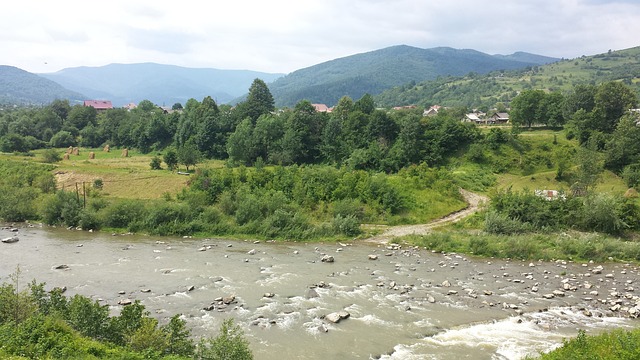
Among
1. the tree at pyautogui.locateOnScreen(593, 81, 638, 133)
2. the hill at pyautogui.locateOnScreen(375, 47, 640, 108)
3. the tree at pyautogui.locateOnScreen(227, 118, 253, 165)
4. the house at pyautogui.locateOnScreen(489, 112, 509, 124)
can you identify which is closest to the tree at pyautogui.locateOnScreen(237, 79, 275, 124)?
the tree at pyautogui.locateOnScreen(227, 118, 253, 165)

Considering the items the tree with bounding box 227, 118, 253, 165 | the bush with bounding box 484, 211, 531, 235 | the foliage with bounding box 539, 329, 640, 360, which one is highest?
the tree with bounding box 227, 118, 253, 165

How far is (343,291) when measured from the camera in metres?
24.6

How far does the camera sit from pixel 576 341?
14.9 m

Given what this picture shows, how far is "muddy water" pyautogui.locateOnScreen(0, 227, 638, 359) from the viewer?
746 inches

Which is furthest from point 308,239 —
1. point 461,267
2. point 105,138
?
point 105,138

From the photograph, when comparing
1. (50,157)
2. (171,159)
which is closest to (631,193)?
(171,159)

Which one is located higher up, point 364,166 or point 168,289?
point 364,166

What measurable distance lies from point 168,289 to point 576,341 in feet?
68.6

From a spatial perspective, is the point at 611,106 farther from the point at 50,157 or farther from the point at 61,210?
the point at 50,157

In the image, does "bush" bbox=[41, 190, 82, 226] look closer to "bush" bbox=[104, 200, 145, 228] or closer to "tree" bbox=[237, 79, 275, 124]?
"bush" bbox=[104, 200, 145, 228]

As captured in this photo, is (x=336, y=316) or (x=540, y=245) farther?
(x=540, y=245)

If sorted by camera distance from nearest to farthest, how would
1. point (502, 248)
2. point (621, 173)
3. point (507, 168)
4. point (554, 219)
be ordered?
1. point (502, 248)
2. point (554, 219)
3. point (621, 173)
4. point (507, 168)

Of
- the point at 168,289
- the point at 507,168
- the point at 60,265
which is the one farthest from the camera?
the point at 507,168

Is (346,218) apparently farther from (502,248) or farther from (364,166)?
(364,166)
